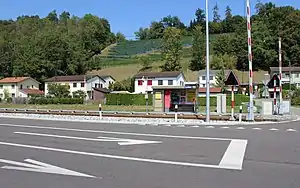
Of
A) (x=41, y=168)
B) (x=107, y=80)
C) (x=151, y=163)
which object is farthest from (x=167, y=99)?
(x=107, y=80)

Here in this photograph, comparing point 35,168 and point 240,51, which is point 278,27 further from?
point 35,168

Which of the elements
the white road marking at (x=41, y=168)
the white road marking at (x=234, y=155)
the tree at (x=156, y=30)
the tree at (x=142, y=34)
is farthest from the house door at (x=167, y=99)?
the tree at (x=142, y=34)

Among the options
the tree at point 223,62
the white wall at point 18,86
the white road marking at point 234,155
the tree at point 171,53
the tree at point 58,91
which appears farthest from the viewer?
the tree at point 171,53

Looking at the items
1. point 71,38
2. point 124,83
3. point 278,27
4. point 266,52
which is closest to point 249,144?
point 124,83

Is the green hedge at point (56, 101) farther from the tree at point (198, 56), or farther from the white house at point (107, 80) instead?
the tree at point (198, 56)

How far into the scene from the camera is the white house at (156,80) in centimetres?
9188

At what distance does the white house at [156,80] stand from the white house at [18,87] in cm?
2552

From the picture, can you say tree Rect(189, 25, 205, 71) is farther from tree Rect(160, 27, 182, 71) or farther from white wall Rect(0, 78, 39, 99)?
white wall Rect(0, 78, 39, 99)

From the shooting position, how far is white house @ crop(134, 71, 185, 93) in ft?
301

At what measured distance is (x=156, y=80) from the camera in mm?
93812

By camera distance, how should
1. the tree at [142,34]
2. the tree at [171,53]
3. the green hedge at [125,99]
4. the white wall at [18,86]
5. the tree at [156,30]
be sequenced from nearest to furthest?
1. the green hedge at [125,99]
2. the white wall at [18,86]
3. the tree at [171,53]
4. the tree at [156,30]
5. the tree at [142,34]

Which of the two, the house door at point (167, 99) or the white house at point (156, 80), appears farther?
the white house at point (156, 80)

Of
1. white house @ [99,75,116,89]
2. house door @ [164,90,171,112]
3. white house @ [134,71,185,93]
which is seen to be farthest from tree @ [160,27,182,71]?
house door @ [164,90,171,112]

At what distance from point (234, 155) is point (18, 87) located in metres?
95.9
